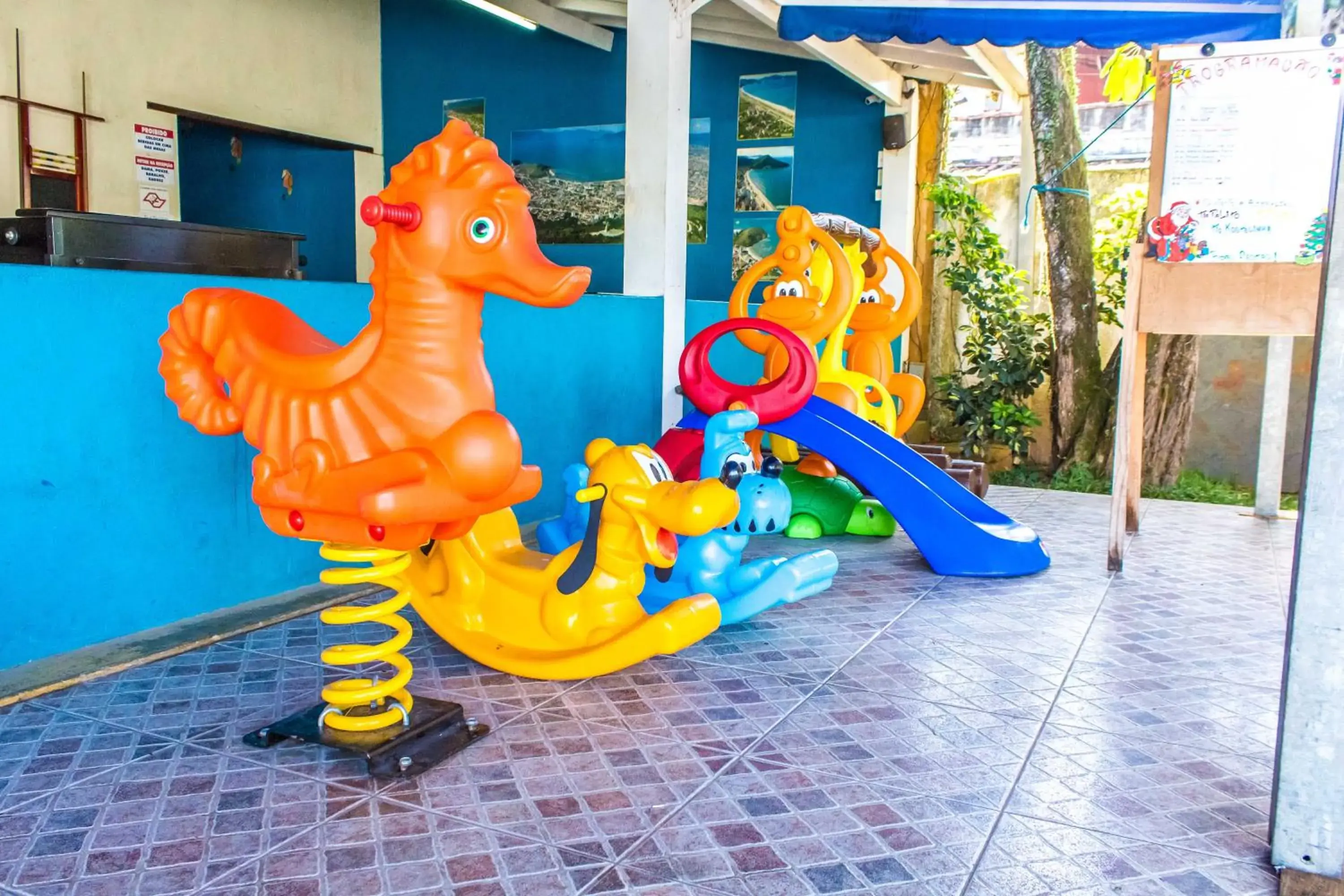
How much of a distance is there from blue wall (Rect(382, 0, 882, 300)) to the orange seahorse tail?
5.79m

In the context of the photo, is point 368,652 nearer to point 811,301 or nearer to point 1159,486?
point 811,301

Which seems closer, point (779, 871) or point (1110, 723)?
point (779, 871)

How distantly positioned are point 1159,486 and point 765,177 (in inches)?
151

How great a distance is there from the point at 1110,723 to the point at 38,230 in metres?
3.79

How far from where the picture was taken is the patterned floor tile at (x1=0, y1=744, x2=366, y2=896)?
2.08m

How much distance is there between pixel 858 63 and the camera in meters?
7.55

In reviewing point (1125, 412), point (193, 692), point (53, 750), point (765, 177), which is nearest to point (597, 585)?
point (193, 692)

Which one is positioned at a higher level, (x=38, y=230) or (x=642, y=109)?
(x=642, y=109)

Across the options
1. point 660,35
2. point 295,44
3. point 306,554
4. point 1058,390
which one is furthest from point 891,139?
point 306,554

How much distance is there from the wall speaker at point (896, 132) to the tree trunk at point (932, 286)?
16.5 inches

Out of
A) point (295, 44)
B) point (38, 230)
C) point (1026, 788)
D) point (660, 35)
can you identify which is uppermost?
point (295, 44)

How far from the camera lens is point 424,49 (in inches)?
353

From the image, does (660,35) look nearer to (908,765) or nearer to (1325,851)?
(908,765)

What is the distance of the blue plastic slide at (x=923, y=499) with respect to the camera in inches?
185
